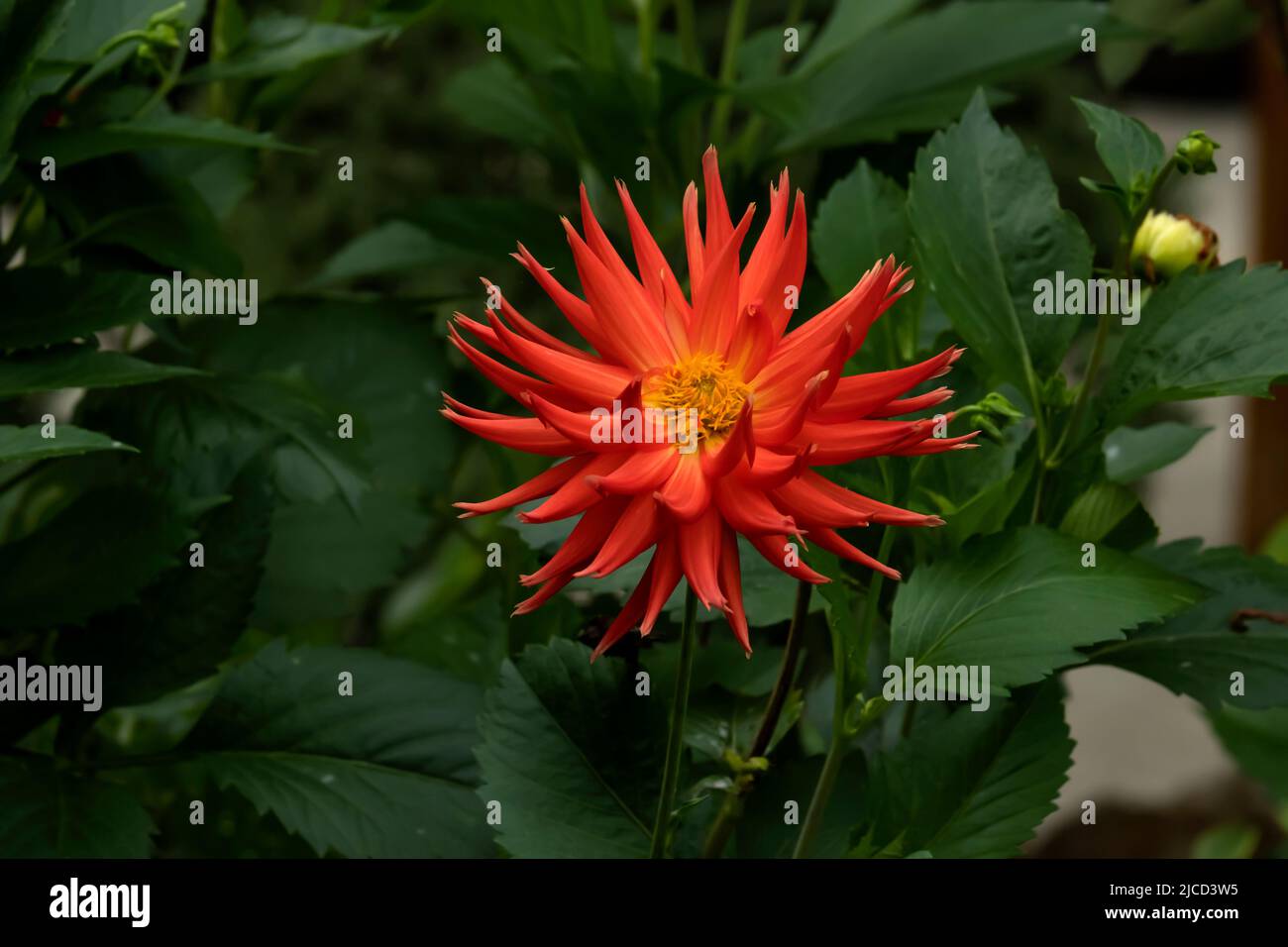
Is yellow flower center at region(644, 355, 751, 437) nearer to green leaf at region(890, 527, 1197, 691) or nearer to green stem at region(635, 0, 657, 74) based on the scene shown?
green leaf at region(890, 527, 1197, 691)

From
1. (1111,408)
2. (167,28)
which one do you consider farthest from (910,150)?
(167,28)

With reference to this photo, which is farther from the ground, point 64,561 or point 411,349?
point 411,349

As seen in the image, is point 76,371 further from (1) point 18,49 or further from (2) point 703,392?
(2) point 703,392

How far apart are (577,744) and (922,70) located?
1.30 feet

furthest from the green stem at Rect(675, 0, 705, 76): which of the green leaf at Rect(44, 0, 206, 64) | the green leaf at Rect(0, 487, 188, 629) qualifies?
the green leaf at Rect(0, 487, 188, 629)

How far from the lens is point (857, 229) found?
0.49 metres

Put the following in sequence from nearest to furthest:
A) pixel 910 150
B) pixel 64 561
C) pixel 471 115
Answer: pixel 64 561, pixel 910 150, pixel 471 115

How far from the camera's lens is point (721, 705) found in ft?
1.61

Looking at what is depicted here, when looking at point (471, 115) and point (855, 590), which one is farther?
point (471, 115)

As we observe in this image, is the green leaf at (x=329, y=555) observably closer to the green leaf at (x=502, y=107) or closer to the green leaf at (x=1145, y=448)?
the green leaf at (x=502, y=107)

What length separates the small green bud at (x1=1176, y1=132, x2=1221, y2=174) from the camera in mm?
396

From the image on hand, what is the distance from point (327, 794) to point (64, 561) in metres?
0.14
